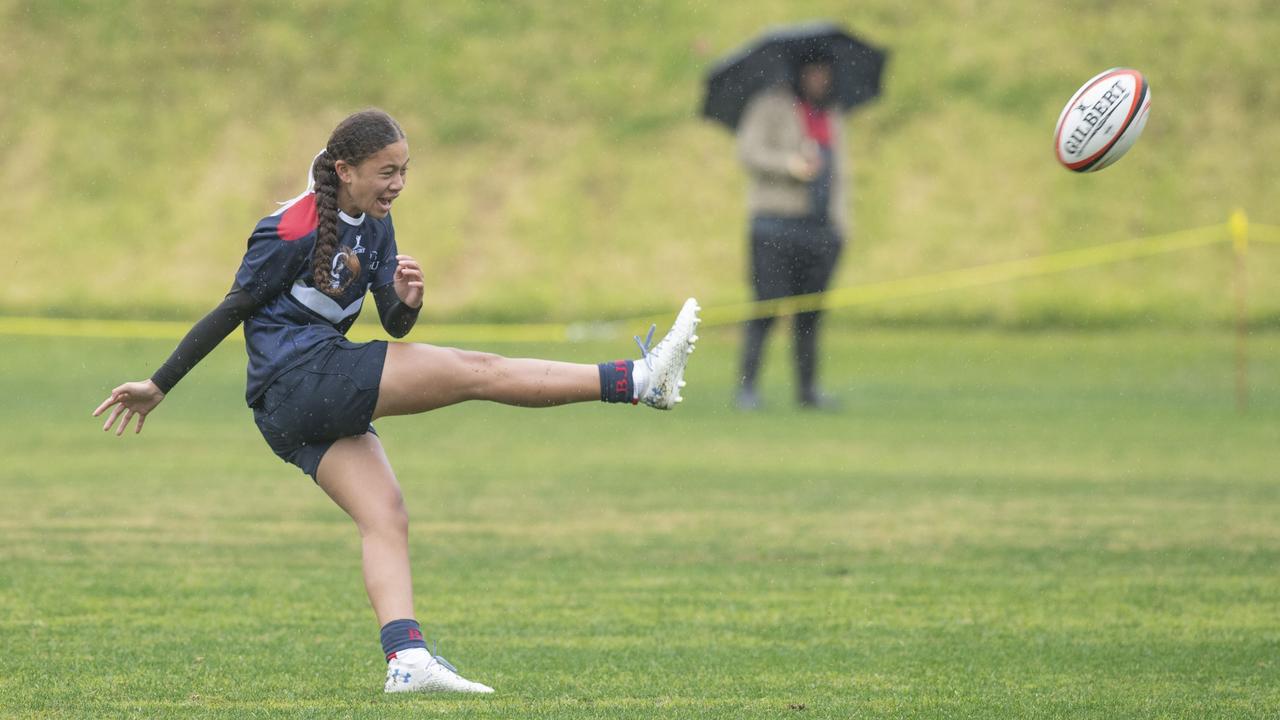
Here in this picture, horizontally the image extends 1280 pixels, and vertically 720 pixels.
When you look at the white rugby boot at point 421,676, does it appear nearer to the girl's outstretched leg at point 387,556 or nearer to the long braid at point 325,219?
the girl's outstretched leg at point 387,556

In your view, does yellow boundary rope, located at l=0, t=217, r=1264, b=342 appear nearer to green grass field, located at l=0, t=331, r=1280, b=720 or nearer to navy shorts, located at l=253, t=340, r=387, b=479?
green grass field, located at l=0, t=331, r=1280, b=720

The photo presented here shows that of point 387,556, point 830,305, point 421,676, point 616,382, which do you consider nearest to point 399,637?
point 421,676

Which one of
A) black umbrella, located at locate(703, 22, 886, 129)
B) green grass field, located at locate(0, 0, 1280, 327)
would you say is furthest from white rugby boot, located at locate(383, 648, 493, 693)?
green grass field, located at locate(0, 0, 1280, 327)

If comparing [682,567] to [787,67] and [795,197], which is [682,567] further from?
[787,67]

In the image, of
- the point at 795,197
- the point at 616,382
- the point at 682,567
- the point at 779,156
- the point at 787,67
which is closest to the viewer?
the point at 616,382

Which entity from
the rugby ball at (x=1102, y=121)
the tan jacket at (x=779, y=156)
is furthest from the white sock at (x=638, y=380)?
the tan jacket at (x=779, y=156)

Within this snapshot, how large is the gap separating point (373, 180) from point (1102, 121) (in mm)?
3716

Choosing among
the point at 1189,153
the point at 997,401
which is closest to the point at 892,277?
the point at 1189,153

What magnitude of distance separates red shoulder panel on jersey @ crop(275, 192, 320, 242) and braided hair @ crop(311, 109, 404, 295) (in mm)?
19

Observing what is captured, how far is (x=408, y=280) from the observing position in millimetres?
4609

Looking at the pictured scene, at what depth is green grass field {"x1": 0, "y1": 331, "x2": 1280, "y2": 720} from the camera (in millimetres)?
4609

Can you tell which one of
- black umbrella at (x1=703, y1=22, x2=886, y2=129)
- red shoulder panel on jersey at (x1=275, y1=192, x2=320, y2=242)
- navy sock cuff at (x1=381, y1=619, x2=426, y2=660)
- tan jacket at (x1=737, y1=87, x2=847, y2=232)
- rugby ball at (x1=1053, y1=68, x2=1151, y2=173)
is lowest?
navy sock cuff at (x1=381, y1=619, x2=426, y2=660)

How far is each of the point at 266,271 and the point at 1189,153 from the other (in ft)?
71.4

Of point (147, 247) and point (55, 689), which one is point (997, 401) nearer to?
point (55, 689)
